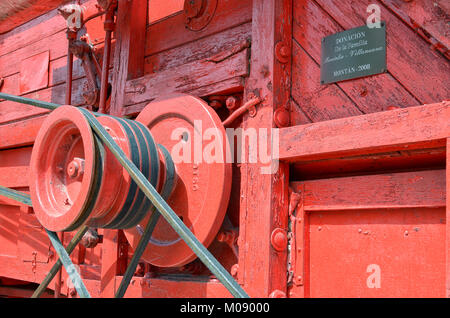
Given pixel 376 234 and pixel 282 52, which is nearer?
pixel 376 234

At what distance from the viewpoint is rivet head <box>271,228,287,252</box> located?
8.48 ft

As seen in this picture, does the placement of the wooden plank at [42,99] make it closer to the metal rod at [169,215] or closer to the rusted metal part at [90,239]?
the rusted metal part at [90,239]

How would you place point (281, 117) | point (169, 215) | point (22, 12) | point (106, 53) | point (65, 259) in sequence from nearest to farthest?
point (169, 215)
point (65, 259)
point (281, 117)
point (106, 53)
point (22, 12)

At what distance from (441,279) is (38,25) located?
4036 millimetres

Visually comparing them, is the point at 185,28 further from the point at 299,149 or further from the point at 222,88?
the point at 299,149

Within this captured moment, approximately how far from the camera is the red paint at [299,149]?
7.30ft

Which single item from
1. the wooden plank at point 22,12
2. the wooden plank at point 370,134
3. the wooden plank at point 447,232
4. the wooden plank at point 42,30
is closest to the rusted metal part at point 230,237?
the wooden plank at point 370,134

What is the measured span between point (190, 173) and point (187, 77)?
1.93 ft

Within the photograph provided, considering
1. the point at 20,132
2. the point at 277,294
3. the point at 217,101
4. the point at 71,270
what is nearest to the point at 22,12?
the point at 20,132

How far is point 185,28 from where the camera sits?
11.1 feet

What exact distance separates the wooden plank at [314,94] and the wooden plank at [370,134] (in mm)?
131
